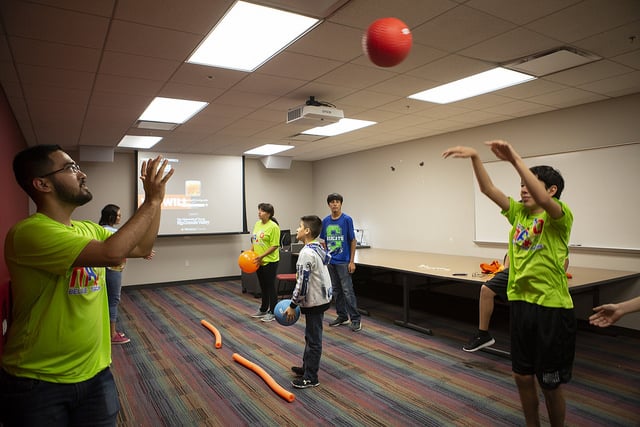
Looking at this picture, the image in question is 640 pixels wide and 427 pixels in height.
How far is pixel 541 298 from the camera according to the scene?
2.04 meters

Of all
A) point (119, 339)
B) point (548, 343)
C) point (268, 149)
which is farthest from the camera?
point (268, 149)

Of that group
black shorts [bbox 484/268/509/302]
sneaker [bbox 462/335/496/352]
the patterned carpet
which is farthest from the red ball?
sneaker [bbox 462/335/496/352]

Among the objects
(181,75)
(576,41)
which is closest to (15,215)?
(181,75)

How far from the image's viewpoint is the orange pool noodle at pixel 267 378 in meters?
3.03

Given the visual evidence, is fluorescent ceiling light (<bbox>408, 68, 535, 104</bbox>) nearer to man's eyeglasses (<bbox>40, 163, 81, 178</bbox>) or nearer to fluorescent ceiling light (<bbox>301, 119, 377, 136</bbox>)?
fluorescent ceiling light (<bbox>301, 119, 377, 136</bbox>)

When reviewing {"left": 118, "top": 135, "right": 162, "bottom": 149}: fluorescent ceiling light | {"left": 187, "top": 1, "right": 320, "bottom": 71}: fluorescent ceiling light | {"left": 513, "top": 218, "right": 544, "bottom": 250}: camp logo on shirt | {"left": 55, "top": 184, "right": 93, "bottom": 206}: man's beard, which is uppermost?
{"left": 187, "top": 1, "right": 320, "bottom": 71}: fluorescent ceiling light

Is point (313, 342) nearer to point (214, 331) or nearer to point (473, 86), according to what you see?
point (214, 331)

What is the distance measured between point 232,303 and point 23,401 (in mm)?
5293

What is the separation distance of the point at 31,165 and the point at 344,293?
3952mm

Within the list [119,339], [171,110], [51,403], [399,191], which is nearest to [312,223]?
[51,403]

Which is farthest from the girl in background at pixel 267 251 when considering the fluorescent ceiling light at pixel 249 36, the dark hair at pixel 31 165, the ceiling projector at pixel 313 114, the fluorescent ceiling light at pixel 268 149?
the dark hair at pixel 31 165

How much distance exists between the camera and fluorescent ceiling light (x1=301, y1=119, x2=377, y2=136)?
18.3ft

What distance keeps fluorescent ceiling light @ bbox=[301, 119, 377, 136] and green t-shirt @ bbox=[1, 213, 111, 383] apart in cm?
445

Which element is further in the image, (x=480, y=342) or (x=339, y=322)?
(x=339, y=322)
